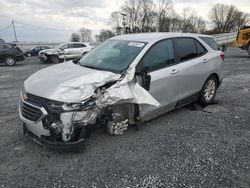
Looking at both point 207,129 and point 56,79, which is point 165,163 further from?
point 56,79

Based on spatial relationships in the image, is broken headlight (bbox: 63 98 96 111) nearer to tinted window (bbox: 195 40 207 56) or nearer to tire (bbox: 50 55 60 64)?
tinted window (bbox: 195 40 207 56)

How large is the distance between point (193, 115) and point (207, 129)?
71cm

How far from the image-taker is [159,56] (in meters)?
4.33

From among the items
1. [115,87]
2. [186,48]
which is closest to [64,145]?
[115,87]

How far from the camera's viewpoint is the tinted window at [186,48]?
187 inches

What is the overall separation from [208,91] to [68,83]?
350 cm

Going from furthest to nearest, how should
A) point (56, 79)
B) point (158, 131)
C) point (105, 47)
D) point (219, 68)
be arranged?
point (219, 68) → point (105, 47) → point (158, 131) → point (56, 79)

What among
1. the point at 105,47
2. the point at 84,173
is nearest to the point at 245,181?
the point at 84,173

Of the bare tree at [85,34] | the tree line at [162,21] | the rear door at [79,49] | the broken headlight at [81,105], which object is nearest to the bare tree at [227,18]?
the tree line at [162,21]

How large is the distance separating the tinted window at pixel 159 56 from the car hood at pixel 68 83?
71 cm

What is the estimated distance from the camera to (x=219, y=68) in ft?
18.9

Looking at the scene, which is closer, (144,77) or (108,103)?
(108,103)

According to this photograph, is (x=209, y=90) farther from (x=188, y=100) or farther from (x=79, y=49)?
(x=79, y=49)

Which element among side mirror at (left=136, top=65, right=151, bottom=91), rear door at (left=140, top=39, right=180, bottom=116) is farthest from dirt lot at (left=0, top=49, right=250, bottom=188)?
side mirror at (left=136, top=65, right=151, bottom=91)
